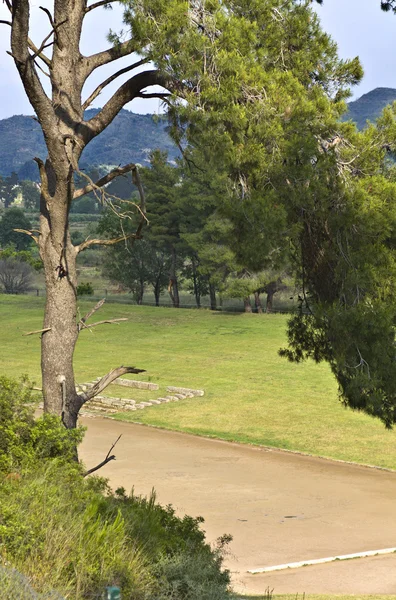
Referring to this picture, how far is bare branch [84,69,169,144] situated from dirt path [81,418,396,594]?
6282 mm

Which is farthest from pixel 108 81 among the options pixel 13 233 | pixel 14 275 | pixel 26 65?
pixel 13 233

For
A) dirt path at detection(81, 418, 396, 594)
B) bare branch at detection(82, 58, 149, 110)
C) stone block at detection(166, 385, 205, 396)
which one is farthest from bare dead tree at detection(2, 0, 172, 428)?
stone block at detection(166, 385, 205, 396)

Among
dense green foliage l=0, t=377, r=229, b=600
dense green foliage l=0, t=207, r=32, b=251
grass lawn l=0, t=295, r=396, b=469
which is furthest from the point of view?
dense green foliage l=0, t=207, r=32, b=251

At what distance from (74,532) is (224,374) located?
2531cm

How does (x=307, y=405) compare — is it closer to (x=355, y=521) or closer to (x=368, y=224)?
(x=355, y=521)

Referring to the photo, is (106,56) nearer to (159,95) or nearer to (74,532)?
(159,95)

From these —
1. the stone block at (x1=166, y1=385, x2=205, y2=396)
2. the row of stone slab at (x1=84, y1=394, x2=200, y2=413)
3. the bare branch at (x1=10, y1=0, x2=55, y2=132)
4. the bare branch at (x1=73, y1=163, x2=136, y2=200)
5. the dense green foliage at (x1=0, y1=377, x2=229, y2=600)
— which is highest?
the bare branch at (x1=10, y1=0, x2=55, y2=132)

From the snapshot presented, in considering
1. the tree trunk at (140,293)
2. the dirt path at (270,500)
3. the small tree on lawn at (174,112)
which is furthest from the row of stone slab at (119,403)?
→ the tree trunk at (140,293)

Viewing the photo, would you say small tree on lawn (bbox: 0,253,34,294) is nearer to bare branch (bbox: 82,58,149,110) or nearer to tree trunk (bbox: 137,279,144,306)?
tree trunk (bbox: 137,279,144,306)

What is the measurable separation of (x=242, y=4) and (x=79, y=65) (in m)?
2.47

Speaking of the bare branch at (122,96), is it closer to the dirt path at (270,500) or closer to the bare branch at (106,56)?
the bare branch at (106,56)

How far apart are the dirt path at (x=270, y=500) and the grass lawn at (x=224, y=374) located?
1408mm

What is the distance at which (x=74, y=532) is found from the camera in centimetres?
706

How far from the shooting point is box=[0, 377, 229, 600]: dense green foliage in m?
6.73
